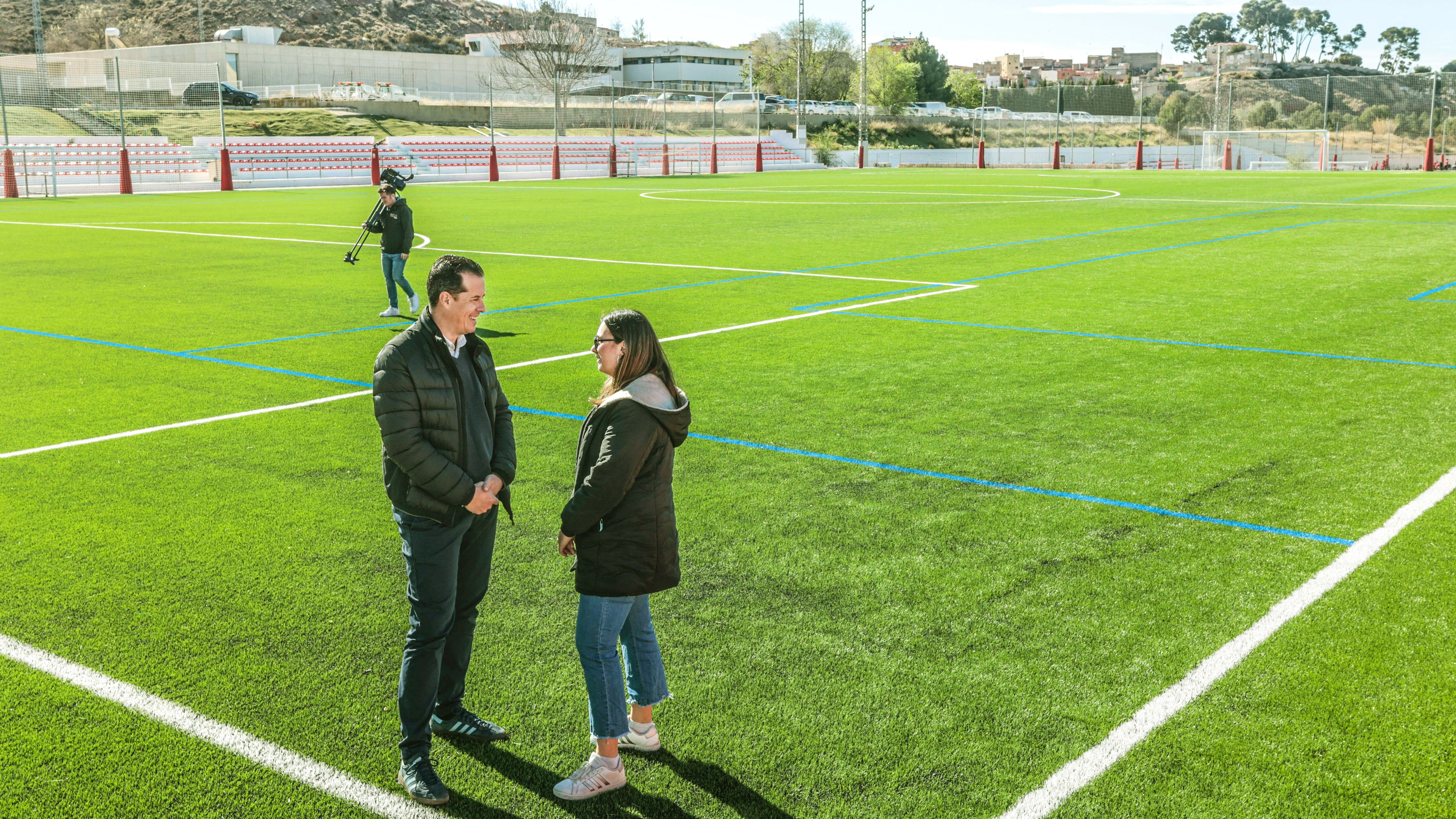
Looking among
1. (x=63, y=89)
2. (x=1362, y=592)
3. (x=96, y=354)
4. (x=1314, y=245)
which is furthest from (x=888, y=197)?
(x=63, y=89)

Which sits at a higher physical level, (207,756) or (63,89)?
(63,89)

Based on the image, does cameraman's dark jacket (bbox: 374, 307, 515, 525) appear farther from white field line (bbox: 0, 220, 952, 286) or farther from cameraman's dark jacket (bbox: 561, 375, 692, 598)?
white field line (bbox: 0, 220, 952, 286)

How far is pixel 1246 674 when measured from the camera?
4895 millimetres

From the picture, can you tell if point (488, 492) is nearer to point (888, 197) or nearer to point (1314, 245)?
point (1314, 245)

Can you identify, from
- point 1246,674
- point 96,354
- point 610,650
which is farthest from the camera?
point 96,354

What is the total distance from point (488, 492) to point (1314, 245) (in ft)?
65.7

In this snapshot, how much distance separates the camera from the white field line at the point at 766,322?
11.6 metres

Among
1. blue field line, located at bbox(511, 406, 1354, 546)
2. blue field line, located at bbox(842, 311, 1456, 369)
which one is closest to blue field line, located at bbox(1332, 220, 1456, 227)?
blue field line, located at bbox(842, 311, 1456, 369)

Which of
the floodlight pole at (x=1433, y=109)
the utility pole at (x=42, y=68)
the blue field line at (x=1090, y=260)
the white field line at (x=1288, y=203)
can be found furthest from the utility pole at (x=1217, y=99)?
the utility pole at (x=42, y=68)

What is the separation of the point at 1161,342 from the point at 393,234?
27.6ft

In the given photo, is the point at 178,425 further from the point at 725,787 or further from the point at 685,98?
the point at 685,98

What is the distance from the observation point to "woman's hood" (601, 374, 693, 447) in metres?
4.03

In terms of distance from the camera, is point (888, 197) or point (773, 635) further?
point (888, 197)

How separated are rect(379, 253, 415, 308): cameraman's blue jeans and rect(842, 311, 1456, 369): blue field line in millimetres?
5146
